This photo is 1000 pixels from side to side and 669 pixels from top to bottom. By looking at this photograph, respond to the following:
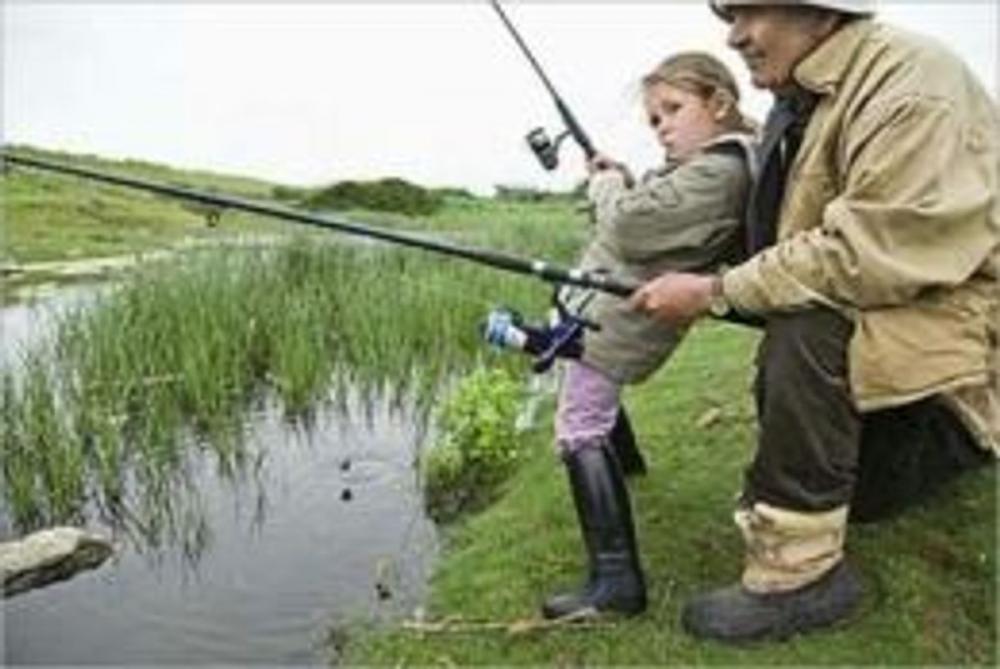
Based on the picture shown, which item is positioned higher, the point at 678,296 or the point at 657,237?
the point at 657,237

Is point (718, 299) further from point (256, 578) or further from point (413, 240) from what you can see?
point (256, 578)

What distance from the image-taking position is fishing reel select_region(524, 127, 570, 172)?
226 inches

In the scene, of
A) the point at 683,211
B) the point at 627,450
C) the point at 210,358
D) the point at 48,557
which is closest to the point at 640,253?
the point at 683,211

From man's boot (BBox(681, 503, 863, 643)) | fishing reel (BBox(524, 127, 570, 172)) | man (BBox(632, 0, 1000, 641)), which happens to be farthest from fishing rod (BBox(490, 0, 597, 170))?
→ man's boot (BBox(681, 503, 863, 643))

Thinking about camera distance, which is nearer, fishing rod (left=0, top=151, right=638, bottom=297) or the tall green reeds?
fishing rod (left=0, top=151, right=638, bottom=297)

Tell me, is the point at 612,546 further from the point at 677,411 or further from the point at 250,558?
the point at 677,411

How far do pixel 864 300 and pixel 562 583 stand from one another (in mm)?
1708

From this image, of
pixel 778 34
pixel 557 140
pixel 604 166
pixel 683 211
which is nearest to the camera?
pixel 778 34

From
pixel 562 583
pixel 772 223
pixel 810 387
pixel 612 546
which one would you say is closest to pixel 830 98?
pixel 772 223

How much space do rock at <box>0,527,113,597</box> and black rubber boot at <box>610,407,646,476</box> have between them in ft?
8.05

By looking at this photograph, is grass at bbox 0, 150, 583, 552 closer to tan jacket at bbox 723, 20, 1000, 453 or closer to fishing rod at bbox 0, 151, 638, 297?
fishing rod at bbox 0, 151, 638, 297

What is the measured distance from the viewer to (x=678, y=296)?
433cm

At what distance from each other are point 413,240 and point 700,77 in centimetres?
113

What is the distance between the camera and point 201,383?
29.8ft
